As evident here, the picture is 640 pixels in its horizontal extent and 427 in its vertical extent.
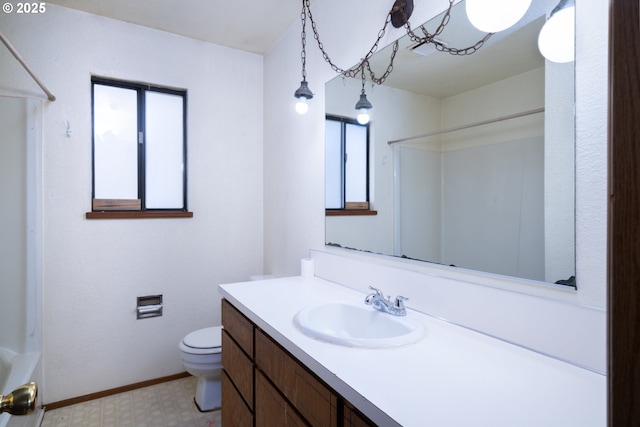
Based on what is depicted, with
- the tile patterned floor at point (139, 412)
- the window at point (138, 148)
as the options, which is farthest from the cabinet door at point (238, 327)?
the window at point (138, 148)

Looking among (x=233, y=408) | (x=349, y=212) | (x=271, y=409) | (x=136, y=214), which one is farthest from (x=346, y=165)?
(x=136, y=214)

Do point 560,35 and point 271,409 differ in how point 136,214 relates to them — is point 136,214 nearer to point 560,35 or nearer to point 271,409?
point 271,409

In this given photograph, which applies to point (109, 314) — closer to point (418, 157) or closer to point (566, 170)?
point (418, 157)

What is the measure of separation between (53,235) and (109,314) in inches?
24.5

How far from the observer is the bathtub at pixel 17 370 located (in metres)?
1.67

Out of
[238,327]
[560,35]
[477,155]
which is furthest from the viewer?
[238,327]

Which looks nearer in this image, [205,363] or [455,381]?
[455,381]

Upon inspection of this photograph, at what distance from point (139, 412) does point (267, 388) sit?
1.38 meters

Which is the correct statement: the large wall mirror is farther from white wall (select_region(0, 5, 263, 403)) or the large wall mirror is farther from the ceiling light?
white wall (select_region(0, 5, 263, 403))

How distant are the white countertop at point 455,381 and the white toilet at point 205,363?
104 centimetres

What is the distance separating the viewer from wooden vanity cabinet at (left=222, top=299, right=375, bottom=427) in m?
0.87

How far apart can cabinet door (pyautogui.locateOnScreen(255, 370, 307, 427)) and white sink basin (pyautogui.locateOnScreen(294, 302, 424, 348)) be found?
0.25 metres

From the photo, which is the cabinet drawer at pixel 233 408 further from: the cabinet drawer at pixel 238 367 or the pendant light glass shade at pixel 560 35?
the pendant light glass shade at pixel 560 35

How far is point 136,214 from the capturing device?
2.30m
